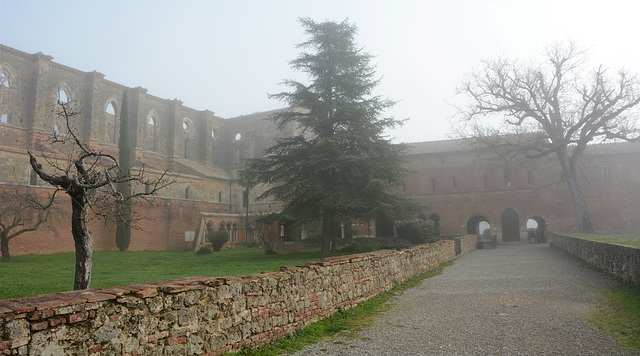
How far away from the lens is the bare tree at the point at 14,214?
1800 centimetres

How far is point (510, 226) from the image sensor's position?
111 feet

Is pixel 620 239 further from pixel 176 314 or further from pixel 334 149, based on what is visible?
pixel 176 314

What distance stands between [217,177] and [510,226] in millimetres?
25630

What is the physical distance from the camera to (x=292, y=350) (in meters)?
5.06

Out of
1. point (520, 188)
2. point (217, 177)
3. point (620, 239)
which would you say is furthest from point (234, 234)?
point (620, 239)

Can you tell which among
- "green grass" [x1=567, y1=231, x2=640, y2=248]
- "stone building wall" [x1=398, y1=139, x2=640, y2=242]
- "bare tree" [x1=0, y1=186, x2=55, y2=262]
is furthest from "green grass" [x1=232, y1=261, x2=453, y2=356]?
"stone building wall" [x1=398, y1=139, x2=640, y2=242]

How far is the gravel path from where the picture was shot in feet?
16.3

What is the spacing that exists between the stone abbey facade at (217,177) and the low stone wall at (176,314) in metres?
21.0

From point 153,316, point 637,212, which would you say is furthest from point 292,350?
point 637,212

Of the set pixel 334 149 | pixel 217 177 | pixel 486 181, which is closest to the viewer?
pixel 334 149

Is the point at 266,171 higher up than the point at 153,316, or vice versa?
the point at 266,171

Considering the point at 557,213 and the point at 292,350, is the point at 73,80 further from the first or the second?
the point at 557,213

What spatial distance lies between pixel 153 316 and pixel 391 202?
15.8 metres

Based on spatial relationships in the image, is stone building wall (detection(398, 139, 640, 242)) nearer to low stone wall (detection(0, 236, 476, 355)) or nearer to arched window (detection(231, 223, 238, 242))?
arched window (detection(231, 223, 238, 242))
